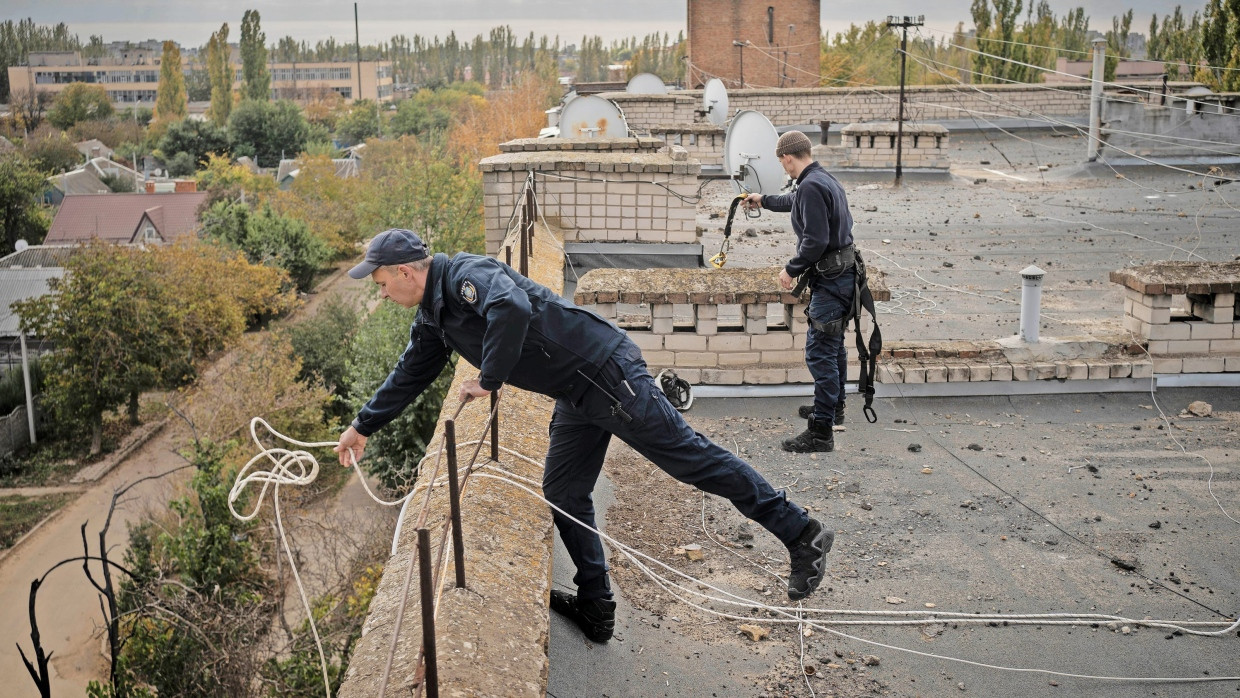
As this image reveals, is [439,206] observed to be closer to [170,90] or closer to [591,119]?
[591,119]

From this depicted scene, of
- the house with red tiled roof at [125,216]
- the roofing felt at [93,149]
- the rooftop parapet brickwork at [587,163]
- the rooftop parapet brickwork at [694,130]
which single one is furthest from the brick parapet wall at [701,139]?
the roofing felt at [93,149]

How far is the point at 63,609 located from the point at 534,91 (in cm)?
3992

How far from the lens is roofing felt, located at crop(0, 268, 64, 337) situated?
44.6m

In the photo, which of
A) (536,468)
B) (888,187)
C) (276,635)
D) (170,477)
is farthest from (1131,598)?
(170,477)

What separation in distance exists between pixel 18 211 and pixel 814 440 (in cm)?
7135

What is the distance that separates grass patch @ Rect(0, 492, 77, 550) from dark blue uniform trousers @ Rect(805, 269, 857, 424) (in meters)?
29.3

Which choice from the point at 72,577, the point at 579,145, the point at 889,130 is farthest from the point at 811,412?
the point at 72,577

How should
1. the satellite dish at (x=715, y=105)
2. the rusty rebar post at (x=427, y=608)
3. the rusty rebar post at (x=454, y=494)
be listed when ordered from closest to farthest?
the rusty rebar post at (x=427, y=608), the rusty rebar post at (x=454, y=494), the satellite dish at (x=715, y=105)

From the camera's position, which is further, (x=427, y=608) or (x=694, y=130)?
(x=694, y=130)

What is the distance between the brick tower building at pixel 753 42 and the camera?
42219 millimetres

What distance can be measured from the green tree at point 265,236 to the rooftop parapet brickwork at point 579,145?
37846 mm

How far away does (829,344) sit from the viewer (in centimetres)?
635

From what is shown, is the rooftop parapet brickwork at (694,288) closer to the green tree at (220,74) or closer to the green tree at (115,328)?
the green tree at (115,328)

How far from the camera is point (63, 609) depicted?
82.4ft
